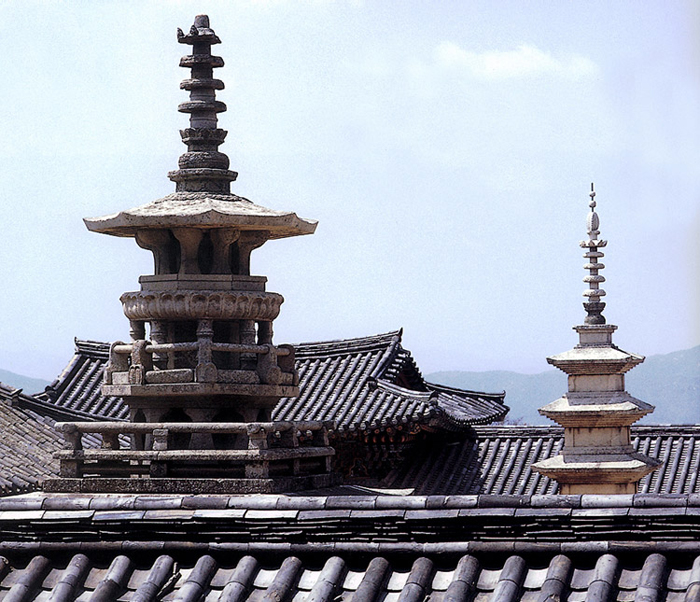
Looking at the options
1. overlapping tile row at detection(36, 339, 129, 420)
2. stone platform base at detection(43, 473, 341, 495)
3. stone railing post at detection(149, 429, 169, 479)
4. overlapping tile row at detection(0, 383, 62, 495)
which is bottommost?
stone platform base at detection(43, 473, 341, 495)

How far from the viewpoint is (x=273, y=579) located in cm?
790

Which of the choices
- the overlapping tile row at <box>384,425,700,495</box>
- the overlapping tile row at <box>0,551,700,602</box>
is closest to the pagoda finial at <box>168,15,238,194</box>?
the overlapping tile row at <box>384,425,700,495</box>

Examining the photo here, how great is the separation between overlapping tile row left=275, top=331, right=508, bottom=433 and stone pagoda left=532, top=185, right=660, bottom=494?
2.46 meters

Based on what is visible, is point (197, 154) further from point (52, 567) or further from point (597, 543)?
point (597, 543)

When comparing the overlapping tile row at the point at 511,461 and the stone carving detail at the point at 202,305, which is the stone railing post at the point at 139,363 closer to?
the stone carving detail at the point at 202,305

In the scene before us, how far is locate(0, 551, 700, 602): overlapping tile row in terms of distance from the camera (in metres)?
7.29

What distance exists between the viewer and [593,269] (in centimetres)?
2598

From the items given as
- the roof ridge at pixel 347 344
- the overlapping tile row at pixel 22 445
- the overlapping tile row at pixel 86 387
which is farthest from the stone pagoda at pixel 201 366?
the roof ridge at pixel 347 344

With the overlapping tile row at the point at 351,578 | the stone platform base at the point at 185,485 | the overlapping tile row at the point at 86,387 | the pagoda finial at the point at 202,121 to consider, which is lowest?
the overlapping tile row at the point at 351,578

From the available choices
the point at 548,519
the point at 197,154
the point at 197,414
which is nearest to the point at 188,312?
the point at 197,414

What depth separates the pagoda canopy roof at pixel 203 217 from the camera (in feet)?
55.6

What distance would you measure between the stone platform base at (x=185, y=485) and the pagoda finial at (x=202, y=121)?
4.19 meters

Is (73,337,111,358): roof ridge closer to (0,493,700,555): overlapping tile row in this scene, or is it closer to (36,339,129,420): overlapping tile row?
(36,339,129,420): overlapping tile row

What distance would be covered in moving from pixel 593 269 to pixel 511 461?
4599 mm
